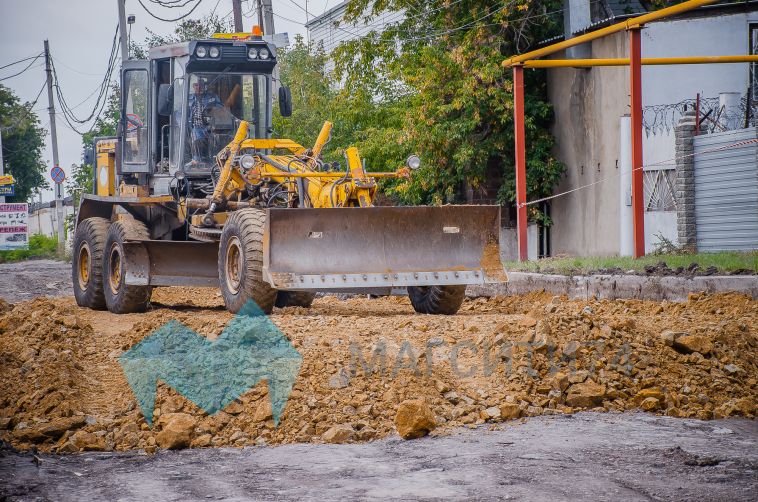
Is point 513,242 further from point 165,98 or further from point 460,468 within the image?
point 460,468

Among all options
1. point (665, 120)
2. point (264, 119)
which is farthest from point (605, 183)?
point (264, 119)

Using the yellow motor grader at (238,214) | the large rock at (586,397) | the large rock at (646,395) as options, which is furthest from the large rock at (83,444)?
the yellow motor grader at (238,214)

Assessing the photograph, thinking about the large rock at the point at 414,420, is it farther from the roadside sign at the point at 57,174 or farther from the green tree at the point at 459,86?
the roadside sign at the point at 57,174

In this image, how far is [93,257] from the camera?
1462 centimetres

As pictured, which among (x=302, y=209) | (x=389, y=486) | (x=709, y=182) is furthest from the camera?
(x=709, y=182)

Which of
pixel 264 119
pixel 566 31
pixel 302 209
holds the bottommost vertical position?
pixel 302 209

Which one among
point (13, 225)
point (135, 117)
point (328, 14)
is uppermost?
point (328, 14)

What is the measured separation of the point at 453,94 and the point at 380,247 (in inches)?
512

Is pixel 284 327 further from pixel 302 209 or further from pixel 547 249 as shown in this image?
pixel 547 249

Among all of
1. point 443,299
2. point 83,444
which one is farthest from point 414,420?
point 443,299

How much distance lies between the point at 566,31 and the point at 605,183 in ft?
11.7

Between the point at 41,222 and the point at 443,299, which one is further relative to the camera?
the point at 41,222

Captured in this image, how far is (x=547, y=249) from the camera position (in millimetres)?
26562

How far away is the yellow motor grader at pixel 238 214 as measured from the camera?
11.3 m
